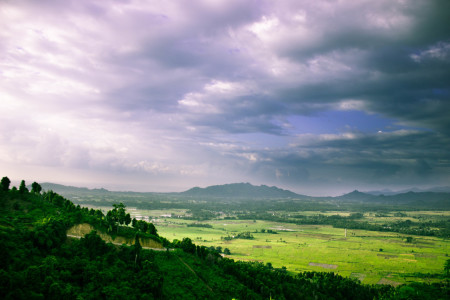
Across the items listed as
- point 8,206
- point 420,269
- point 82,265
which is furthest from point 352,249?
point 8,206

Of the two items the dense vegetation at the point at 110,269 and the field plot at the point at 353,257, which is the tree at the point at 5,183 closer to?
the dense vegetation at the point at 110,269

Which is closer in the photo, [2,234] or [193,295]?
[2,234]

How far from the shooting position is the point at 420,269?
138625 millimetres

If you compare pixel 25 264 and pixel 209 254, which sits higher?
pixel 25 264

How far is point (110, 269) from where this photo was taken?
60312 millimetres

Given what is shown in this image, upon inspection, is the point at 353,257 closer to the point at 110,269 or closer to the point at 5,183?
the point at 110,269

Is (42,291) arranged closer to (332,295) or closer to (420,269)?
(332,295)

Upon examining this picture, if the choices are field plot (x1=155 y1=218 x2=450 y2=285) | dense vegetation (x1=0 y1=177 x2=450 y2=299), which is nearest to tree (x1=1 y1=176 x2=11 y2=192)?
dense vegetation (x1=0 y1=177 x2=450 y2=299)

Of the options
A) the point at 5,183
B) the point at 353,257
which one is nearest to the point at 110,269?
the point at 5,183

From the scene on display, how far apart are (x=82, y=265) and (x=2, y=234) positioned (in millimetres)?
15968

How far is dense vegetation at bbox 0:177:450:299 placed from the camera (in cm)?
4901

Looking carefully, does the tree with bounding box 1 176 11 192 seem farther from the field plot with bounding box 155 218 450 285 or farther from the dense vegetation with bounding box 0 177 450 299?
the field plot with bounding box 155 218 450 285

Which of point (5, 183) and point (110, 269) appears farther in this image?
point (5, 183)

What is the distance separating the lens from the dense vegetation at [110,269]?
49.0 meters
